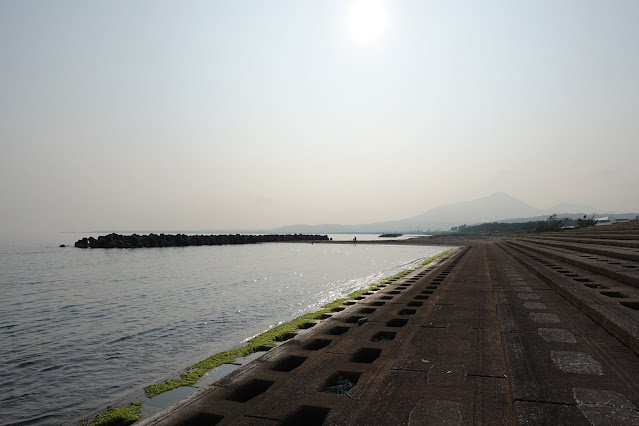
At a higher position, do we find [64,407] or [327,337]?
[327,337]

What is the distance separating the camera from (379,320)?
389 inches

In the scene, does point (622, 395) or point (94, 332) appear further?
point (94, 332)

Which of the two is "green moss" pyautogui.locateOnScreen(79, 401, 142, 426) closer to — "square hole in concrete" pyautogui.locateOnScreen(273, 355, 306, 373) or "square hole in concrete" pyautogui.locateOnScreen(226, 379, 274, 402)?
"square hole in concrete" pyautogui.locateOnScreen(226, 379, 274, 402)

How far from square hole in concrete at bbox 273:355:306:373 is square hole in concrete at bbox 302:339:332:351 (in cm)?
72

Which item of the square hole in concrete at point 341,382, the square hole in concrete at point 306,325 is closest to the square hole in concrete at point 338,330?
the square hole in concrete at point 306,325

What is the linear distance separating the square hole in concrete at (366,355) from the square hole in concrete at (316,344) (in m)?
1.24

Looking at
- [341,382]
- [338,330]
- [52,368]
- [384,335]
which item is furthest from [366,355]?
[52,368]

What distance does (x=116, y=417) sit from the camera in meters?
6.03

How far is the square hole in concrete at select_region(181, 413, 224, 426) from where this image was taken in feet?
15.3

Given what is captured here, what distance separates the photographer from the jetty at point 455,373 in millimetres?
4254

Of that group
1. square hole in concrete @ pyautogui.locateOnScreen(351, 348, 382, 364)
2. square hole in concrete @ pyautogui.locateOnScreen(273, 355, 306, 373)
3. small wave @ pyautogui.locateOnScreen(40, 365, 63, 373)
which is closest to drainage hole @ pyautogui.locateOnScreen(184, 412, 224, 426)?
square hole in concrete @ pyautogui.locateOnScreen(273, 355, 306, 373)

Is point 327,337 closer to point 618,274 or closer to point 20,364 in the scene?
point 20,364

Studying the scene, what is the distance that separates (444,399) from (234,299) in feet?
49.1

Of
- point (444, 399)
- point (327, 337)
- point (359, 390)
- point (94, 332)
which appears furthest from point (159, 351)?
point (444, 399)
